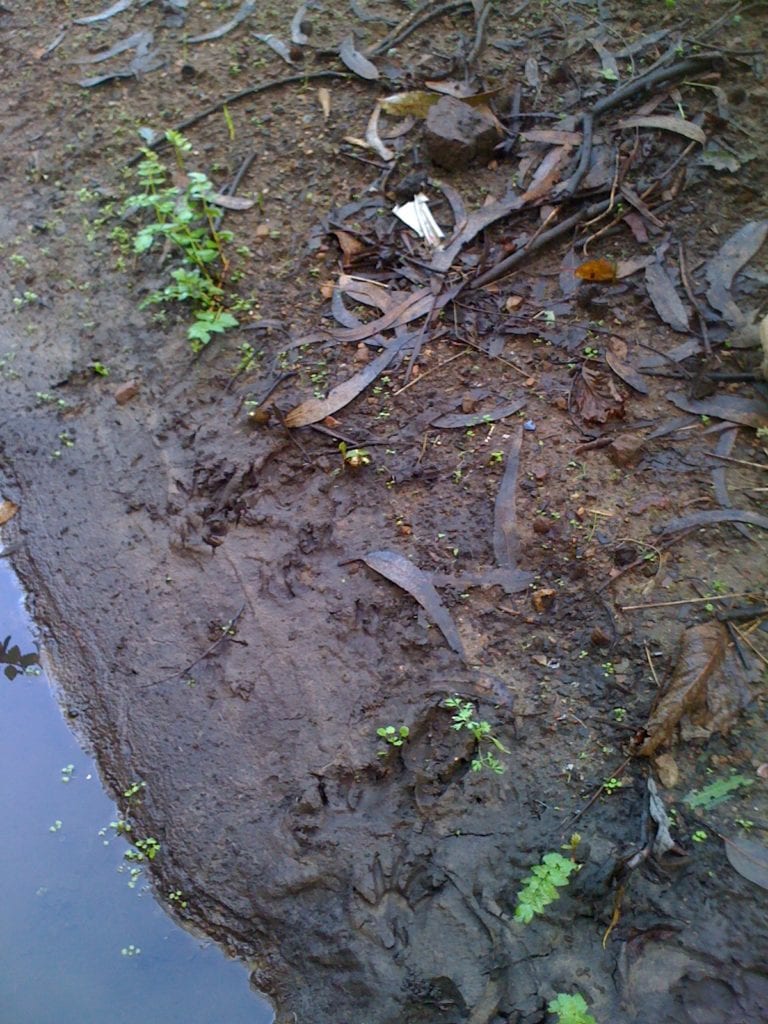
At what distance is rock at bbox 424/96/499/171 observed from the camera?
161 inches

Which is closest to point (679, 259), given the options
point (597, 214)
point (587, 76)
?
point (597, 214)

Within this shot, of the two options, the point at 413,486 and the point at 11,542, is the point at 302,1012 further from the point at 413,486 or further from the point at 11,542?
the point at 11,542

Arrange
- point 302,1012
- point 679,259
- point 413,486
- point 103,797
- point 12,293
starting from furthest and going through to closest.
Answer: point 12,293, point 679,259, point 413,486, point 103,797, point 302,1012

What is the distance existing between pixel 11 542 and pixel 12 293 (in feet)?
4.49

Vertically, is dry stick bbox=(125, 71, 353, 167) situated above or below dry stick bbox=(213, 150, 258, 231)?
above

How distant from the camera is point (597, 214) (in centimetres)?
389

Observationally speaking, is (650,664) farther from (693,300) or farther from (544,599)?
(693,300)

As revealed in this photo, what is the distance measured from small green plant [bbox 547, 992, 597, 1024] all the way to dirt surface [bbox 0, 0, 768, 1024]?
0.12m

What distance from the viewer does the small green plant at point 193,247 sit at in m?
3.96

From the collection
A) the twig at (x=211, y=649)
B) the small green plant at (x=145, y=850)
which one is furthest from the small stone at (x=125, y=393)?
the small green plant at (x=145, y=850)

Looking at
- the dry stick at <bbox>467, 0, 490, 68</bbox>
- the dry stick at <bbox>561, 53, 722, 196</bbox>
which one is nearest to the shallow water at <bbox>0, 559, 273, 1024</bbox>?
the dry stick at <bbox>561, 53, 722, 196</bbox>

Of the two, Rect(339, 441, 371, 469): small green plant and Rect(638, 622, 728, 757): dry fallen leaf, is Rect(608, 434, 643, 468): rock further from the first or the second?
Rect(339, 441, 371, 469): small green plant

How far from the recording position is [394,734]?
2.88 metres

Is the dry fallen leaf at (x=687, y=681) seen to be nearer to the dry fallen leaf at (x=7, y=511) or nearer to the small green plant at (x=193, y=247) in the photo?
the small green plant at (x=193, y=247)
